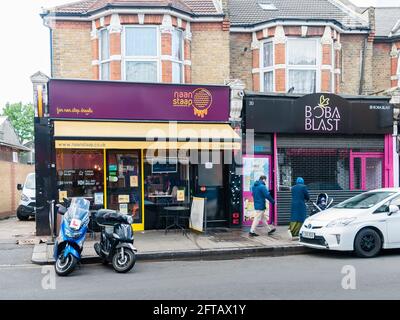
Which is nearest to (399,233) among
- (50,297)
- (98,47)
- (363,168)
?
(363,168)

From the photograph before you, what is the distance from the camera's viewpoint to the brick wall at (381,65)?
16.7 meters

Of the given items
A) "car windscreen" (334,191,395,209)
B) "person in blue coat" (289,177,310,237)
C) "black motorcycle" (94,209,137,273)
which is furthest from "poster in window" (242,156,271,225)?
"black motorcycle" (94,209,137,273)

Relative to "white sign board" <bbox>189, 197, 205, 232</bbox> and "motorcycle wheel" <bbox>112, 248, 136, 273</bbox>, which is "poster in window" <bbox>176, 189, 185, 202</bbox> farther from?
"motorcycle wheel" <bbox>112, 248, 136, 273</bbox>

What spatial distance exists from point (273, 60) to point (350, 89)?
3.20 metres

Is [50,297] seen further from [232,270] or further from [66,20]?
[66,20]

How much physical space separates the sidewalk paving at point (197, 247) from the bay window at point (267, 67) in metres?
5.72

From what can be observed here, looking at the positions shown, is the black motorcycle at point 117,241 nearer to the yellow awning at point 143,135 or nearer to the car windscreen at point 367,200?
the yellow awning at point 143,135

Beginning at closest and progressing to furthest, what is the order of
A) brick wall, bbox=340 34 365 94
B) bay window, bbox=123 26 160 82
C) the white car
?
the white car, bay window, bbox=123 26 160 82, brick wall, bbox=340 34 365 94

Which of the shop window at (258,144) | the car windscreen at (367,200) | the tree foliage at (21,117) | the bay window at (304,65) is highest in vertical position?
the tree foliage at (21,117)

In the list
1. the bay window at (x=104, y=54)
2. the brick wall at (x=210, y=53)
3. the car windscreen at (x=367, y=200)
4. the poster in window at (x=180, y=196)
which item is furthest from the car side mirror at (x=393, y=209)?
the bay window at (x=104, y=54)

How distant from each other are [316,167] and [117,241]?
809 centimetres

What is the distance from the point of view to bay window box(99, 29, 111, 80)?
14.1 metres

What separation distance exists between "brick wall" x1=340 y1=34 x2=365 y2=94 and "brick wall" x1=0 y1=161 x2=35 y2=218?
14959mm

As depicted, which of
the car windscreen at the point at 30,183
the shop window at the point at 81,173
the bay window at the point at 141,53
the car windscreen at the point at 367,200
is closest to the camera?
the car windscreen at the point at 367,200
